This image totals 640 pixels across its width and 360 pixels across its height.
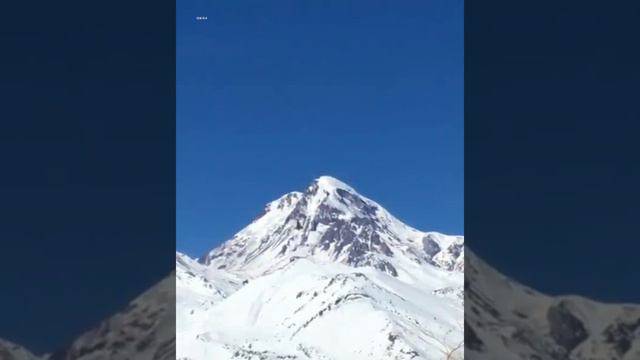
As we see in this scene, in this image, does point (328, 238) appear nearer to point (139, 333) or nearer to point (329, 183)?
point (329, 183)

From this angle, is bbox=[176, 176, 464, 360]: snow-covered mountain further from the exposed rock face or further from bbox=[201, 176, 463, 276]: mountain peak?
the exposed rock face

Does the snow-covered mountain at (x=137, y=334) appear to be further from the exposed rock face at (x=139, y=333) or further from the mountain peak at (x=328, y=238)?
the mountain peak at (x=328, y=238)

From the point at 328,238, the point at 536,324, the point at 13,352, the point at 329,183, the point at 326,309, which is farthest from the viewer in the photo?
the point at 329,183

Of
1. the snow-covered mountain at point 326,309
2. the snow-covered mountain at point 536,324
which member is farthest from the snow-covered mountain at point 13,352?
the snow-covered mountain at point 326,309

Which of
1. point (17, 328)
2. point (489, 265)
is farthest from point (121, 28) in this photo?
point (489, 265)

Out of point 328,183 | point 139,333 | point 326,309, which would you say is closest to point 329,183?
point 328,183

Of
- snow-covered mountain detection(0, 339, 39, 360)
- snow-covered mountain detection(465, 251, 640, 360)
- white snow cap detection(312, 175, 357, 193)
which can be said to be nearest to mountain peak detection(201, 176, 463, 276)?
white snow cap detection(312, 175, 357, 193)

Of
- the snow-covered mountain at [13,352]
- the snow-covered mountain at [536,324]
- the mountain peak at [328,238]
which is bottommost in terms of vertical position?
the mountain peak at [328,238]

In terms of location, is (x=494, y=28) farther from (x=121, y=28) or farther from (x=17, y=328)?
(x=17, y=328)

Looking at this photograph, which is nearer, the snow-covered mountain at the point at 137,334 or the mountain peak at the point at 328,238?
the snow-covered mountain at the point at 137,334
